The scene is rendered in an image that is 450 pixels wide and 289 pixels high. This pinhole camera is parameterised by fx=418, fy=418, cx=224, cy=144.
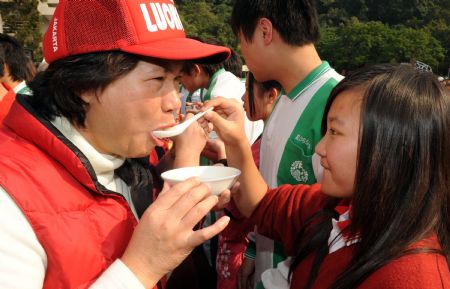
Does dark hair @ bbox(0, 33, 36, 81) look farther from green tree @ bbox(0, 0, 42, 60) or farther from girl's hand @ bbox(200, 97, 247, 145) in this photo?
green tree @ bbox(0, 0, 42, 60)

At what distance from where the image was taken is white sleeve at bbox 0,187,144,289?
45.8 inches

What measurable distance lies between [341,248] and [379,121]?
0.49 meters

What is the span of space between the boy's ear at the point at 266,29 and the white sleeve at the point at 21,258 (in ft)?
6.08

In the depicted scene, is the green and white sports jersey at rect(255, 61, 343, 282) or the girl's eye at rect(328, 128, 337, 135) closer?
the girl's eye at rect(328, 128, 337, 135)

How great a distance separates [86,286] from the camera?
1.31 meters

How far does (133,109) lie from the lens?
1508 millimetres

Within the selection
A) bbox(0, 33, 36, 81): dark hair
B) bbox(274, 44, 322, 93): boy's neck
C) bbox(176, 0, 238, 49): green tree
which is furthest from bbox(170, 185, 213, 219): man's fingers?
bbox(176, 0, 238, 49): green tree

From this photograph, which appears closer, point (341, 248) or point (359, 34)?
point (341, 248)

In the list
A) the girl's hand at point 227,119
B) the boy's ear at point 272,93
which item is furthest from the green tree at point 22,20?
the girl's hand at point 227,119

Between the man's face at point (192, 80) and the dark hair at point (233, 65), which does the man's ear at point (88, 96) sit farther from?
the dark hair at point (233, 65)

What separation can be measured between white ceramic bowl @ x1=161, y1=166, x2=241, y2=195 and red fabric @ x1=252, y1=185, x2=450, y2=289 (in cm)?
42

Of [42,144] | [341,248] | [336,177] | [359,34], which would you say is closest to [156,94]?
[42,144]

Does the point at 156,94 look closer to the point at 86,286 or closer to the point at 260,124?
the point at 86,286

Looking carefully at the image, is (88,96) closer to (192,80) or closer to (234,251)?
(234,251)
